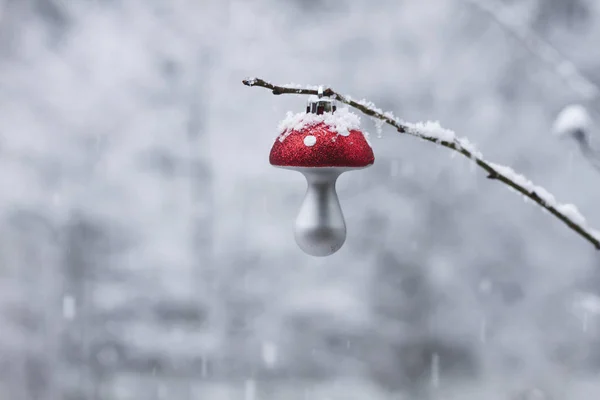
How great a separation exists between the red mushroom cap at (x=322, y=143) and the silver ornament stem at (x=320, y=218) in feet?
0.04

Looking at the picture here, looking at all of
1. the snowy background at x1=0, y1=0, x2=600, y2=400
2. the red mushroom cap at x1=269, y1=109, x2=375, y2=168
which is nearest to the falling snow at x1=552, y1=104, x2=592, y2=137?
the red mushroom cap at x1=269, y1=109, x2=375, y2=168

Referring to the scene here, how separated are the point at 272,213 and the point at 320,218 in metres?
0.89

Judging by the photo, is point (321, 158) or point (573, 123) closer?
point (573, 123)

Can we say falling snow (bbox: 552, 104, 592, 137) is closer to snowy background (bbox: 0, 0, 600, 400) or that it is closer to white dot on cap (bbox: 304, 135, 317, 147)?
white dot on cap (bbox: 304, 135, 317, 147)

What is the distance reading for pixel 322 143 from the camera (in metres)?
0.58

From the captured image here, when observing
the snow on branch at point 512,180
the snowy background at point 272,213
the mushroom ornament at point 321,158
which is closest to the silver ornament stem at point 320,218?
the mushroom ornament at point 321,158

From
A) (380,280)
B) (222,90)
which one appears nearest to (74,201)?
(222,90)

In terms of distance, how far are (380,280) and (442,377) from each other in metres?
0.29

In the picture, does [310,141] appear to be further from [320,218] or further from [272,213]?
[272,213]

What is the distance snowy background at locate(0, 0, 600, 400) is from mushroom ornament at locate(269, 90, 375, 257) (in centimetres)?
83

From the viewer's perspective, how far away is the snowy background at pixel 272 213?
54.5 inches

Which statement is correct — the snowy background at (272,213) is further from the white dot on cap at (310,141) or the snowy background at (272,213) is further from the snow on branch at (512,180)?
the snow on branch at (512,180)

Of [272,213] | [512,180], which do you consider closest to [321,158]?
[512,180]

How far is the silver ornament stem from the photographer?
0.59 m
